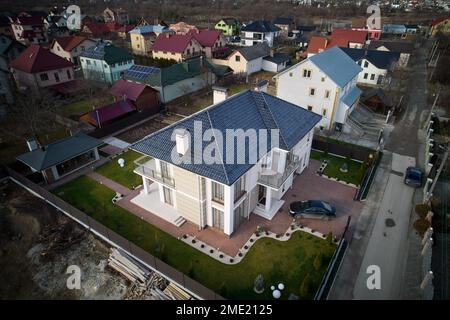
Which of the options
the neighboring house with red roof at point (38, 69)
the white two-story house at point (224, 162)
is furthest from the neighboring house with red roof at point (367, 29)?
the neighboring house with red roof at point (38, 69)

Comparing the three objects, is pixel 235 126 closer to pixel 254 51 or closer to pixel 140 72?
pixel 140 72

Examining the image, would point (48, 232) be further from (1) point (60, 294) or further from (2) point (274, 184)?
(2) point (274, 184)

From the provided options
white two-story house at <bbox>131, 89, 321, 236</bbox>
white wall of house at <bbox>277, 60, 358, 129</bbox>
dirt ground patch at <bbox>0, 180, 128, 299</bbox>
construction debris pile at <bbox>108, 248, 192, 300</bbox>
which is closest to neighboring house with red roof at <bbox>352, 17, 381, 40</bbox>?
white wall of house at <bbox>277, 60, 358, 129</bbox>

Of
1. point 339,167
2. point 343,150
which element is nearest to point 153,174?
point 339,167

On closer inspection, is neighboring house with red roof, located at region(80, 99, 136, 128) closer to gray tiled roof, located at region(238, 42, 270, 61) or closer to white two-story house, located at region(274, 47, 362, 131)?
white two-story house, located at region(274, 47, 362, 131)
